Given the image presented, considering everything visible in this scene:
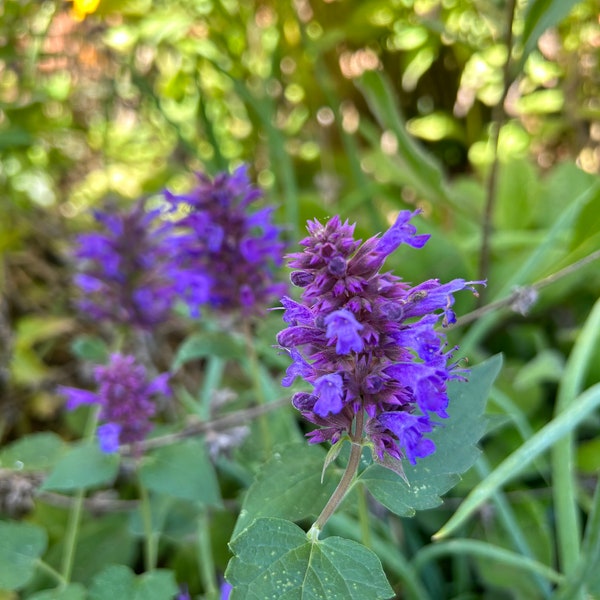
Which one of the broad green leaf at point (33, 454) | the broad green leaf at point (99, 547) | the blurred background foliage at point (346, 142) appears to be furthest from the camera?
the blurred background foliage at point (346, 142)

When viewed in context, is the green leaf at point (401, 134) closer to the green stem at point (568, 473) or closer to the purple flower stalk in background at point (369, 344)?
the green stem at point (568, 473)

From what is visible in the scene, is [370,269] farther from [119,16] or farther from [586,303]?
[119,16]

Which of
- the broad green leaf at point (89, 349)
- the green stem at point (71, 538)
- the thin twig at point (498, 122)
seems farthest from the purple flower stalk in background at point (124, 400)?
the thin twig at point (498, 122)

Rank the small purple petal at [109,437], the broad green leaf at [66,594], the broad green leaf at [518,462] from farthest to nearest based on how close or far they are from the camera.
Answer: the small purple petal at [109,437], the broad green leaf at [66,594], the broad green leaf at [518,462]

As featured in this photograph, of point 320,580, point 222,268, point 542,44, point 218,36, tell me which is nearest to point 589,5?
point 542,44

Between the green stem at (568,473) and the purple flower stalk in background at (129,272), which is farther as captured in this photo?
the purple flower stalk in background at (129,272)

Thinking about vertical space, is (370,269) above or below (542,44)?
below
